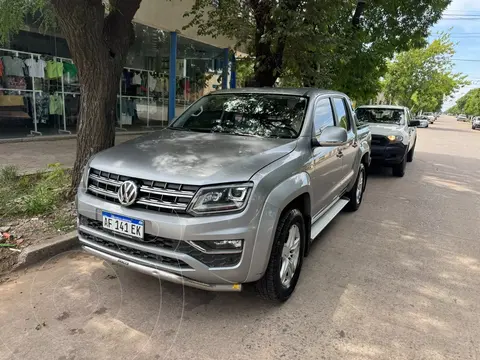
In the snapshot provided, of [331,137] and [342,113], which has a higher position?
[342,113]

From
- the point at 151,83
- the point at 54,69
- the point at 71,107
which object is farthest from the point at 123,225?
the point at 151,83

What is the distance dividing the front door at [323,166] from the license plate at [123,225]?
5.52ft

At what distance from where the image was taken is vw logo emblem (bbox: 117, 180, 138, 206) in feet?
9.41

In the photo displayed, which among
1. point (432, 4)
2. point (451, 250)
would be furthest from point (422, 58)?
point (451, 250)

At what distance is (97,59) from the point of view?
4.86 meters

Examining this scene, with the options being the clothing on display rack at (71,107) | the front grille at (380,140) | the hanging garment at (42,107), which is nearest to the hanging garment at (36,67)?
the hanging garment at (42,107)

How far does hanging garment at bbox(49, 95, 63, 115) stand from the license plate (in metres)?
9.39

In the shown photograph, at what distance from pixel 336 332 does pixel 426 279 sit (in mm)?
1532

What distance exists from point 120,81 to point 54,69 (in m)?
4.69

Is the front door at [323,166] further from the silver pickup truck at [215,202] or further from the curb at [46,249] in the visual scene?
the curb at [46,249]

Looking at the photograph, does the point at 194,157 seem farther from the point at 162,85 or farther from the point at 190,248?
the point at 162,85

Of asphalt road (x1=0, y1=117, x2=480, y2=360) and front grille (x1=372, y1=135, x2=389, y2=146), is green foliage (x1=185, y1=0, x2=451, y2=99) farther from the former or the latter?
asphalt road (x1=0, y1=117, x2=480, y2=360)

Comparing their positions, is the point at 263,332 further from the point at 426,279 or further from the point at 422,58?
the point at 422,58

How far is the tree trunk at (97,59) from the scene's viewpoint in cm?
466
